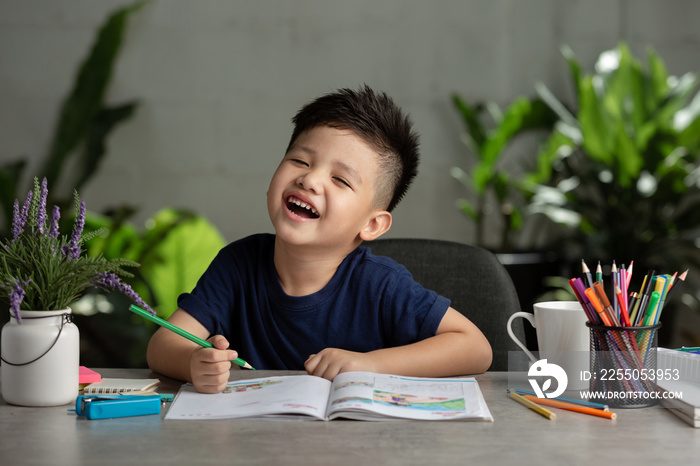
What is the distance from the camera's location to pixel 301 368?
3.93 ft

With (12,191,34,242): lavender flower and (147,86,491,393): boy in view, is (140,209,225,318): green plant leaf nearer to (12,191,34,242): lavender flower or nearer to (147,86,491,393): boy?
(147,86,491,393): boy

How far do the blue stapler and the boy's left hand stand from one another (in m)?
0.22

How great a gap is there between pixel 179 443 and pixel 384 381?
29cm

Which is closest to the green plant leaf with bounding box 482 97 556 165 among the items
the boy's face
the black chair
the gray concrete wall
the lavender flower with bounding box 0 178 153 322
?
the gray concrete wall

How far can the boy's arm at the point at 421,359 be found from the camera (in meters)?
0.96

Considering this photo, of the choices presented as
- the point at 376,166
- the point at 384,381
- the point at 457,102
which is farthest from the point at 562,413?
the point at 457,102

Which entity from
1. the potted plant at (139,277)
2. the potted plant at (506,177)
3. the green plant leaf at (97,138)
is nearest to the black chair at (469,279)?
the potted plant at (506,177)

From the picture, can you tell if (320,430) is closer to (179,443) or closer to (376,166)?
(179,443)

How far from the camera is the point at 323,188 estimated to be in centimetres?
111

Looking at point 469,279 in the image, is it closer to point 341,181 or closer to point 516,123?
point 341,181

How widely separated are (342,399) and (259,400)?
Answer: 10 centimetres

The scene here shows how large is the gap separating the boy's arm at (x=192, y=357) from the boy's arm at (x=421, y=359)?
0.13 m

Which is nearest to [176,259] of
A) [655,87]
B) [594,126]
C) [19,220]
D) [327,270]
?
[594,126]

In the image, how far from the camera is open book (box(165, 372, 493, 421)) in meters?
0.79
